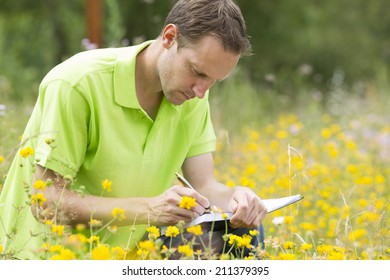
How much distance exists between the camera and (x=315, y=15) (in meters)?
15.9

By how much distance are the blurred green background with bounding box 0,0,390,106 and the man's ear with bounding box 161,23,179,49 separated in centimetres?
969

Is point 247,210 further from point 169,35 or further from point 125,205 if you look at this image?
point 169,35

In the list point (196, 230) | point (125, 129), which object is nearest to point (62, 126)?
point (125, 129)

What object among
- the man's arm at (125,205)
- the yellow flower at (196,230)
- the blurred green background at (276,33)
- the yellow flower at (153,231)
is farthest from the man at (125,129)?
the blurred green background at (276,33)

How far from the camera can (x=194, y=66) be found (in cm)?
250

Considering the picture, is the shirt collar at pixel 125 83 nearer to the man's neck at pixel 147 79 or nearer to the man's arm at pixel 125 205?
the man's neck at pixel 147 79

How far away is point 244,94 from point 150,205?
4.67 metres

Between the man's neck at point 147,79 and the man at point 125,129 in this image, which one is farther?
the man's neck at point 147,79

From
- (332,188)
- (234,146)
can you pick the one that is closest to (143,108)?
(332,188)

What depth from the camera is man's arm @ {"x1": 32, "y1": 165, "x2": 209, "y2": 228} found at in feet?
7.75

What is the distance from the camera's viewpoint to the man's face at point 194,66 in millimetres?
2494

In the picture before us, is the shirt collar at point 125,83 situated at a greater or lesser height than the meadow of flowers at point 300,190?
greater

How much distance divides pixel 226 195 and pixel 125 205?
0.52 meters

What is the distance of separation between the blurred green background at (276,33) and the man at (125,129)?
9.60m
